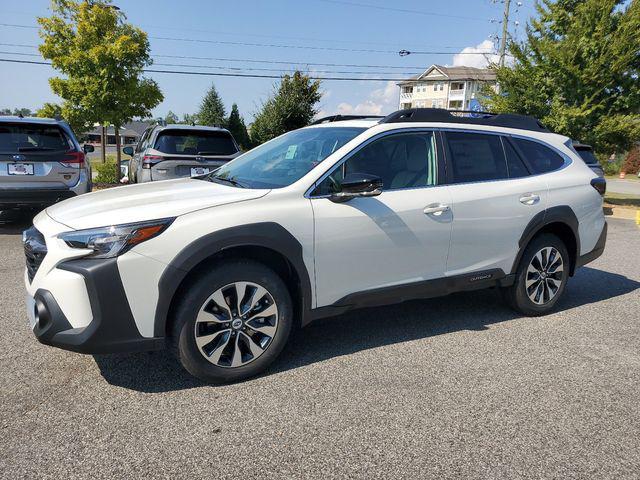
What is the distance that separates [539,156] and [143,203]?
3.56 m

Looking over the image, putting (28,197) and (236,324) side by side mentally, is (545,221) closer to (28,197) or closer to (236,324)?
(236,324)

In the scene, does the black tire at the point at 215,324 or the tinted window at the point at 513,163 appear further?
the tinted window at the point at 513,163

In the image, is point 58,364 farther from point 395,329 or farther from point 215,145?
point 215,145

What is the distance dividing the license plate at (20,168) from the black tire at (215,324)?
5.53 meters

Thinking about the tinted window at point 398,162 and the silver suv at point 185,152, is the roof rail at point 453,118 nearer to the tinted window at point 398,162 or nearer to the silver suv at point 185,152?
the tinted window at point 398,162

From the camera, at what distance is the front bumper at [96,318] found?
279cm

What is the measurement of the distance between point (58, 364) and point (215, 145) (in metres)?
5.70

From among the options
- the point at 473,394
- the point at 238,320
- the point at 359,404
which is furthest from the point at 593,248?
the point at 238,320

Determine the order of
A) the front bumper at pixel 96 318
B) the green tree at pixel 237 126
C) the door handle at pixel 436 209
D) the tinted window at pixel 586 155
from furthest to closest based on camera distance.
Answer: the green tree at pixel 237 126 < the tinted window at pixel 586 155 < the door handle at pixel 436 209 < the front bumper at pixel 96 318

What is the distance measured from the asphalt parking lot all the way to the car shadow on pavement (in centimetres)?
2

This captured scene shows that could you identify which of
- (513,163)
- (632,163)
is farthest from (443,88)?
(513,163)

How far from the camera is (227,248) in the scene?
3100 millimetres

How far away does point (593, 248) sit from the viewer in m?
5.04

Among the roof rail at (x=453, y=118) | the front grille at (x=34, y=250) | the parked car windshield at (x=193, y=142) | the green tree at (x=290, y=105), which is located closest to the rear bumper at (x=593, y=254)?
the roof rail at (x=453, y=118)
